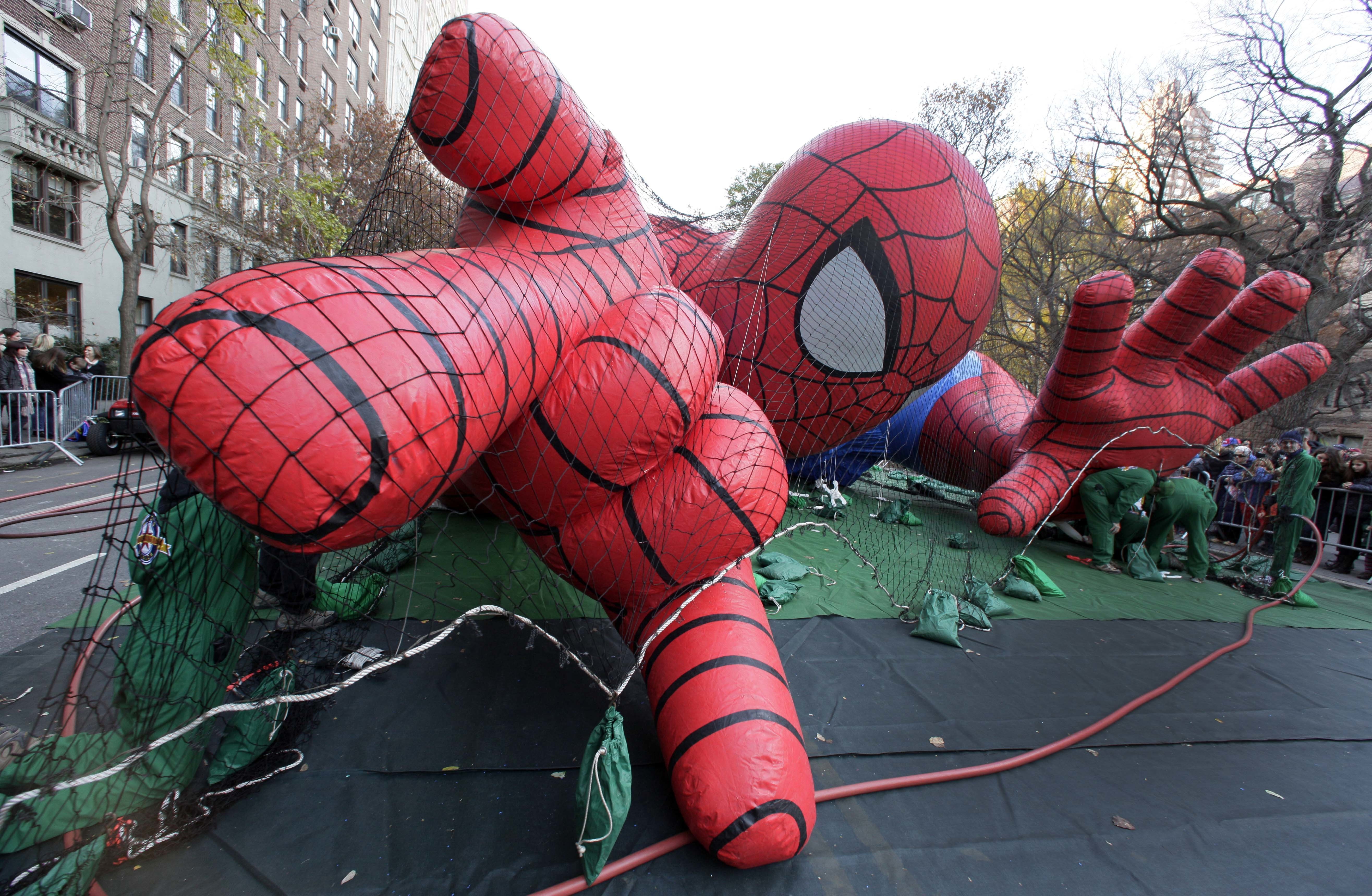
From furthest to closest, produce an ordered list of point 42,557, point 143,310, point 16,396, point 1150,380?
point 143,310, point 16,396, point 1150,380, point 42,557

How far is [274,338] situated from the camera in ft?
3.58

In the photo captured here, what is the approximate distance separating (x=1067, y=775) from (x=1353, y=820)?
3.10 ft

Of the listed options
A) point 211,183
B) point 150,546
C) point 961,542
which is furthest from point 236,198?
point 961,542

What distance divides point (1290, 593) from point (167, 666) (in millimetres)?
7161

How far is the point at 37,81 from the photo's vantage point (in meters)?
11.5

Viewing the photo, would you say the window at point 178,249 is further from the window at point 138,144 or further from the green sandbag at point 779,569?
the green sandbag at point 779,569

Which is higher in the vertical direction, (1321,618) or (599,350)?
(599,350)

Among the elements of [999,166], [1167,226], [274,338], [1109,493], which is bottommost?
[1109,493]

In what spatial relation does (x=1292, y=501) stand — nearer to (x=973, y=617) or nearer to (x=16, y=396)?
(x=973, y=617)

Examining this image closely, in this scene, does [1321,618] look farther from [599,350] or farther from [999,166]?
[999,166]

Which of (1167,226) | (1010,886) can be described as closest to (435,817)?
(1010,886)

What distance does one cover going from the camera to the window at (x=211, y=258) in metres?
12.8

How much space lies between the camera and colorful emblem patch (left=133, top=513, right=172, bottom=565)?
1646mm

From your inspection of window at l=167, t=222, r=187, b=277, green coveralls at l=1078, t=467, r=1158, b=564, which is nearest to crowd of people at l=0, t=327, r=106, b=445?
window at l=167, t=222, r=187, b=277
